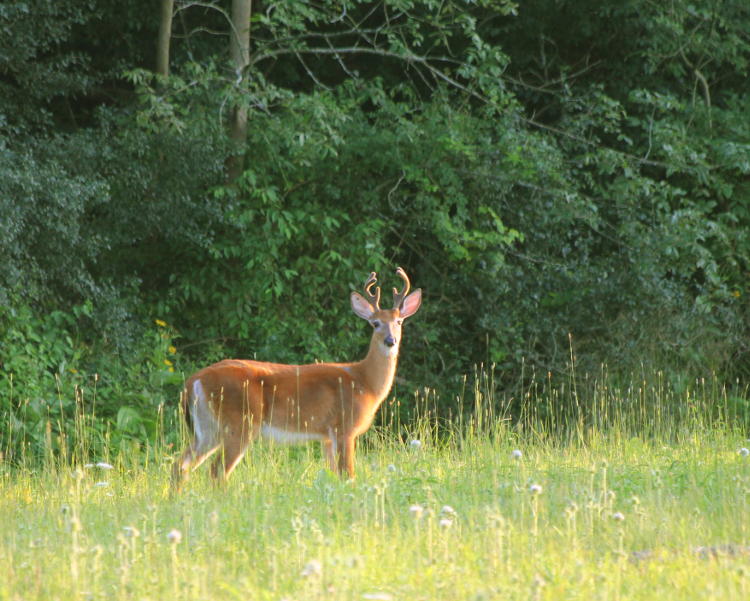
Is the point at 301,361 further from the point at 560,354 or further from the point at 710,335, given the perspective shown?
the point at 710,335

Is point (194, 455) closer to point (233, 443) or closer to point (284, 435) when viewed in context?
point (233, 443)

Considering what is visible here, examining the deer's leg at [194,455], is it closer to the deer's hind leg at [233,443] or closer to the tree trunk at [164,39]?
the deer's hind leg at [233,443]

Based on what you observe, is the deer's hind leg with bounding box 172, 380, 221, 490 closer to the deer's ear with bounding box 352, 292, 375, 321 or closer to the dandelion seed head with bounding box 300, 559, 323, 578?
the deer's ear with bounding box 352, 292, 375, 321

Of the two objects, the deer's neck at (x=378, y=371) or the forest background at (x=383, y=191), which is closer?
the deer's neck at (x=378, y=371)

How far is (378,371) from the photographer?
26.4ft

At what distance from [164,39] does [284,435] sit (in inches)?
217

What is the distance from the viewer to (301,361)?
11758mm

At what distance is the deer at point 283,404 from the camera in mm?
7359

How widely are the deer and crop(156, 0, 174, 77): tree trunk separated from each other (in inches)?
182

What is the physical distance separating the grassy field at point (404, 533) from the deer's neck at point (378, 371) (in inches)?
32.1

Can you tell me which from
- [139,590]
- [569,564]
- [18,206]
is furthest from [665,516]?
[18,206]

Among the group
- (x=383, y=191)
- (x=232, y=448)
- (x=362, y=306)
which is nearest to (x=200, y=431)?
(x=232, y=448)

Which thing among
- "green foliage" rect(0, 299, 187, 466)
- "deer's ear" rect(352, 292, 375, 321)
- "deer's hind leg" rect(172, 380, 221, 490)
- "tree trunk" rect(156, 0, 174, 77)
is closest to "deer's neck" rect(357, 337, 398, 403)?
"deer's ear" rect(352, 292, 375, 321)

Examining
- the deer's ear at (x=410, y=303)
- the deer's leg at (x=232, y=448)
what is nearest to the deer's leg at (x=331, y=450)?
the deer's leg at (x=232, y=448)
